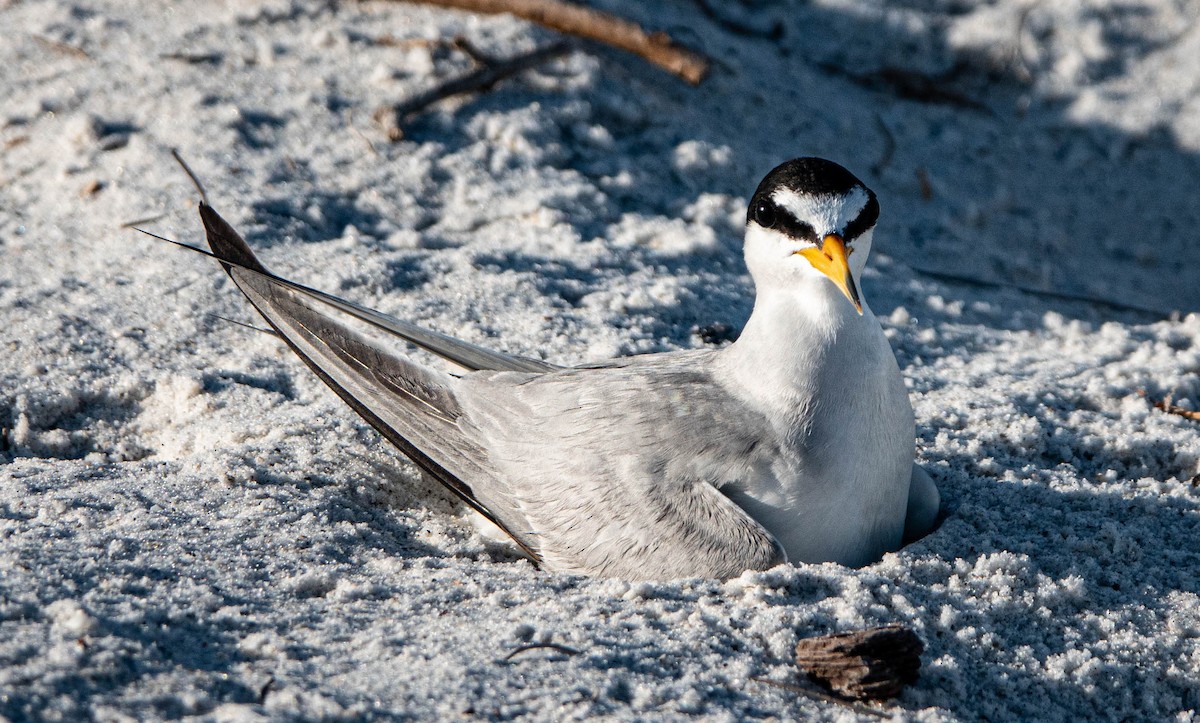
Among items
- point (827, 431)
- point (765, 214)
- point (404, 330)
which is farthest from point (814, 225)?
Result: point (404, 330)

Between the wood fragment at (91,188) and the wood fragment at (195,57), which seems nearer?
the wood fragment at (91,188)

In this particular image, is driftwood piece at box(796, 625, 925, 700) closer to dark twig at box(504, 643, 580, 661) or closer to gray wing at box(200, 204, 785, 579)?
gray wing at box(200, 204, 785, 579)

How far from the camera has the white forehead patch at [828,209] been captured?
2.82 meters

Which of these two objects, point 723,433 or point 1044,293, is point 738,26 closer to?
point 1044,293

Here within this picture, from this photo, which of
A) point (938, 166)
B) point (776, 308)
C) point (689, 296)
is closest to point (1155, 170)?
point (938, 166)

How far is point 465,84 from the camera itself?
4.82 meters

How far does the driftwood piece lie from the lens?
225 centimetres

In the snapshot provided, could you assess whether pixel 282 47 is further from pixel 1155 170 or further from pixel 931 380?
pixel 1155 170

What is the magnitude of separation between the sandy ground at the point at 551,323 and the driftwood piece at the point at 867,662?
0.05 metres

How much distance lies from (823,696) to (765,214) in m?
1.24

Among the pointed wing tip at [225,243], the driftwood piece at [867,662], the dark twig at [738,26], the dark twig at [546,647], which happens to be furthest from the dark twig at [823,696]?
the dark twig at [738,26]

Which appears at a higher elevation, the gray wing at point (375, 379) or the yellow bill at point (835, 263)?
the yellow bill at point (835, 263)

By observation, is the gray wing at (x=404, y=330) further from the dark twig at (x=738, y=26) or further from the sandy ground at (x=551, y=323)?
the dark twig at (x=738, y=26)

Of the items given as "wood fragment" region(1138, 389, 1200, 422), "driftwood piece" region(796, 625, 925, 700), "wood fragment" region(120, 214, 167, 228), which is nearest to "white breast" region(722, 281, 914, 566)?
"driftwood piece" region(796, 625, 925, 700)
